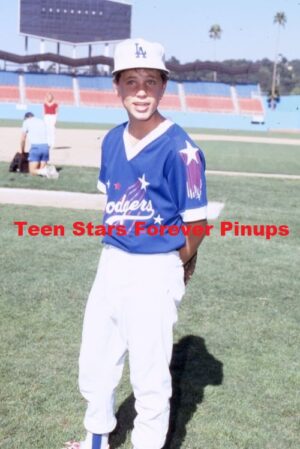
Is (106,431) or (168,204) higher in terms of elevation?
(168,204)

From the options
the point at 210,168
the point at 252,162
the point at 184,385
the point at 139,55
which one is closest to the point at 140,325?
the point at 139,55

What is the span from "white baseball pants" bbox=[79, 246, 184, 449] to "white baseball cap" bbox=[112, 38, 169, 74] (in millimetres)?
792

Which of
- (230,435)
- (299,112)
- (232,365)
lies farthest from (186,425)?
(299,112)

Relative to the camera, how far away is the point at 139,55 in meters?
2.53

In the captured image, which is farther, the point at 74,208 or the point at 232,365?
the point at 74,208

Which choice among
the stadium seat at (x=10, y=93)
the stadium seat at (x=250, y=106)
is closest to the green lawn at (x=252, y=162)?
the stadium seat at (x=250, y=106)

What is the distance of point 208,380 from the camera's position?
12.7 feet

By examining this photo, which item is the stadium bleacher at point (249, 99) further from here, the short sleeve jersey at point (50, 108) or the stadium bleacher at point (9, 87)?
the short sleeve jersey at point (50, 108)

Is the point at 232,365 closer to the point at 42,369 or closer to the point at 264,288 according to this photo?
the point at 42,369

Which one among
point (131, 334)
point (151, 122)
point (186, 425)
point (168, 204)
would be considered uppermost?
point (151, 122)

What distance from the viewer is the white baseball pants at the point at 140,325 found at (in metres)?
2.61

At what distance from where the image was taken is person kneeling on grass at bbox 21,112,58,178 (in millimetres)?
11844

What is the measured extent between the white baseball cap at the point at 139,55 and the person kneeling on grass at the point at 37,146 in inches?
368

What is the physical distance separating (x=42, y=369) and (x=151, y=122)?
2.01 metres
